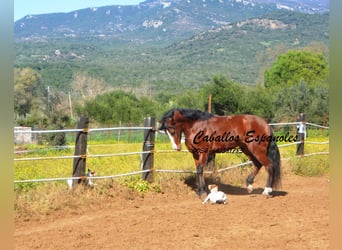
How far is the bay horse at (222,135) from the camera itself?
20.2ft

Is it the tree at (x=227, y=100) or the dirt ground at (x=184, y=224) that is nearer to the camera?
the dirt ground at (x=184, y=224)

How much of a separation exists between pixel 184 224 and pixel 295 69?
38.8m

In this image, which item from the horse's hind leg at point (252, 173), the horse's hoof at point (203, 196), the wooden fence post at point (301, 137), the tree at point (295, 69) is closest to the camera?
the horse's hoof at point (203, 196)

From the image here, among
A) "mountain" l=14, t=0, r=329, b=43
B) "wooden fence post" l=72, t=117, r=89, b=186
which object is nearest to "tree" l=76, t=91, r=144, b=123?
"wooden fence post" l=72, t=117, r=89, b=186

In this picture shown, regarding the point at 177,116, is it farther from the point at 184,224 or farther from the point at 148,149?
the point at 184,224

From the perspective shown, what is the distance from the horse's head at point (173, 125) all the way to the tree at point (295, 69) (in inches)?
1288

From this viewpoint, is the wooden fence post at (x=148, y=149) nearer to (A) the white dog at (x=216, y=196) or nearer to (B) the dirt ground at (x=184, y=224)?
(B) the dirt ground at (x=184, y=224)

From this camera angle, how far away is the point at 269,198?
596 cm

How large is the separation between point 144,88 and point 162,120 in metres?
49.2

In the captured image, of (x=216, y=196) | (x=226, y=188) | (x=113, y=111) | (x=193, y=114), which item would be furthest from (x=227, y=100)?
(x=216, y=196)

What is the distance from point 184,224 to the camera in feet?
14.5

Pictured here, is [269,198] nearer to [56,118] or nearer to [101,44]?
[56,118]

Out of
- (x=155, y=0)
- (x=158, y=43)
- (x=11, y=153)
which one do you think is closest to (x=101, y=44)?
(x=158, y=43)

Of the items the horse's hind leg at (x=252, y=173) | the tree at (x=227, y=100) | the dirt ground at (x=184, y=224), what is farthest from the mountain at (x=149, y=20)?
the dirt ground at (x=184, y=224)
